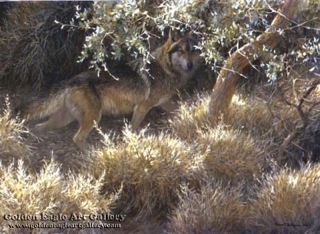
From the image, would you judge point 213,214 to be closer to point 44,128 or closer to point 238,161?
point 238,161

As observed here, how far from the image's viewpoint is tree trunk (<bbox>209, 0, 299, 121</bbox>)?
5.22 metres

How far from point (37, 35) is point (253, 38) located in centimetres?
175

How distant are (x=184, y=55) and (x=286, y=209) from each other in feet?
5.15

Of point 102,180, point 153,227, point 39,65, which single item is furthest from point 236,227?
point 39,65

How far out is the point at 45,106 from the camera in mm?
5449

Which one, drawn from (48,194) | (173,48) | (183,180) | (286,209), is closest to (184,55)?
(173,48)

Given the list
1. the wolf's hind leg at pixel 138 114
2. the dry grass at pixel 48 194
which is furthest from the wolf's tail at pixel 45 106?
the dry grass at pixel 48 194

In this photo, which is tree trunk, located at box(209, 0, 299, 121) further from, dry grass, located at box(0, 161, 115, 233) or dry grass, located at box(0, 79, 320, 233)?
dry grass, located at box(0, 161, 115, 233)

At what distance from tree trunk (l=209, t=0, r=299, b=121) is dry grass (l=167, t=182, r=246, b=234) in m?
0.85

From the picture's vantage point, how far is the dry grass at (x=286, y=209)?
4656 millimetres

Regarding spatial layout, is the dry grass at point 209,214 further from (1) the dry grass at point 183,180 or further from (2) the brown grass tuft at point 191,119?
(2) the brown grass tuft at point 191,119

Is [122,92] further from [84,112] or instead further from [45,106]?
[45,106]

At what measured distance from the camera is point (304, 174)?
4855 mm

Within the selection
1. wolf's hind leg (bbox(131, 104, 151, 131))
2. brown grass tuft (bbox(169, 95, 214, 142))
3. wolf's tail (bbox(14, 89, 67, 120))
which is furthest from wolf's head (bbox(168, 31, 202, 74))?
wolf's tail (bbox(14, 89, 67, 120))
